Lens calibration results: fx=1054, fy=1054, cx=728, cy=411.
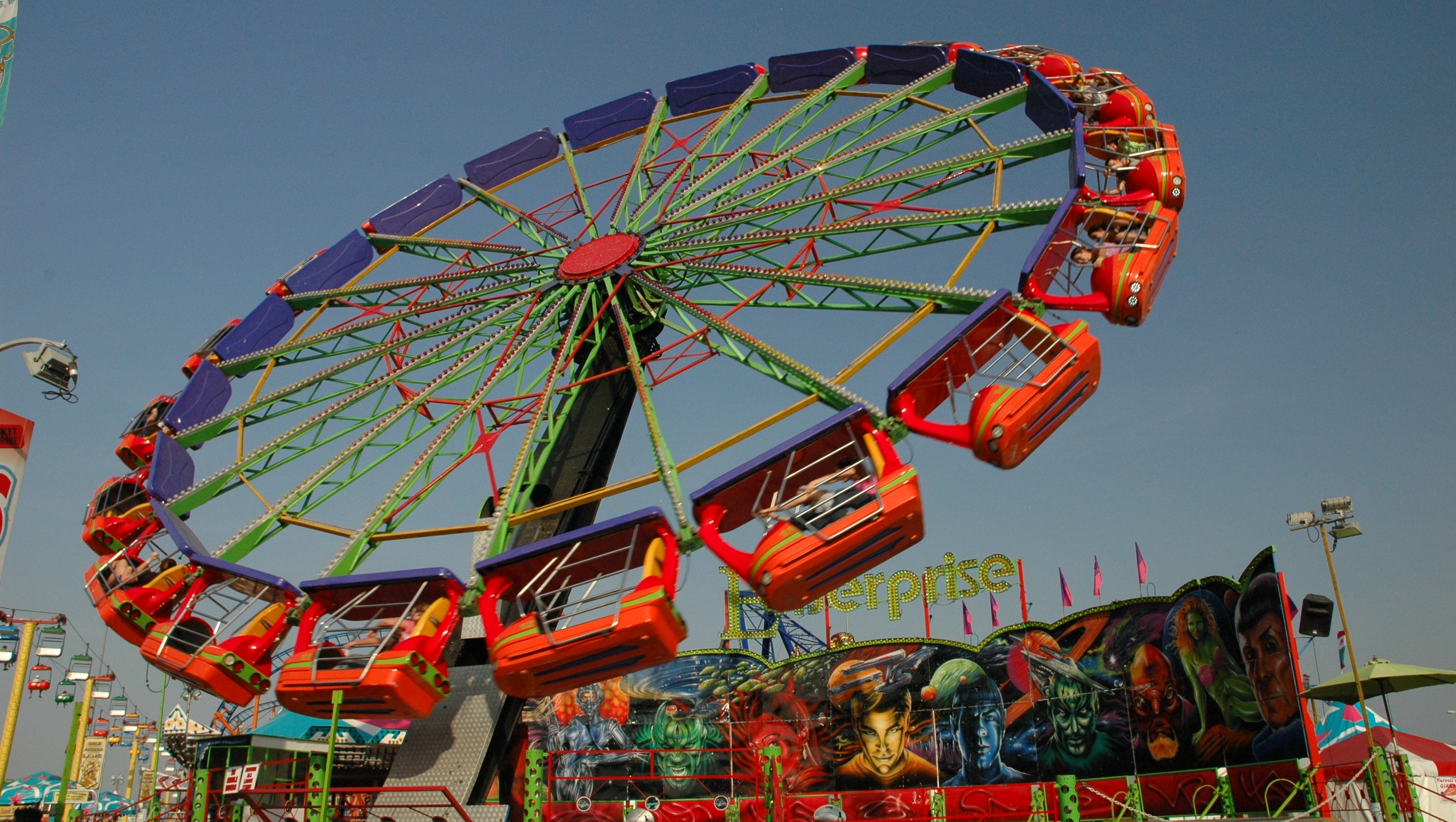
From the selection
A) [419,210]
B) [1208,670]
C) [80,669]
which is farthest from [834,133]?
[80,669]

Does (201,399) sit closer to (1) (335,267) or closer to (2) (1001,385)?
(1) (335,267)

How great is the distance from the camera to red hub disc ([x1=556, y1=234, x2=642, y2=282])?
1786 centimetres

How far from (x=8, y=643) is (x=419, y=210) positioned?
1122 centimetres

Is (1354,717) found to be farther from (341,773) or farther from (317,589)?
(317,589)

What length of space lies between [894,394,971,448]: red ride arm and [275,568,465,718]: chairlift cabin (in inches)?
235

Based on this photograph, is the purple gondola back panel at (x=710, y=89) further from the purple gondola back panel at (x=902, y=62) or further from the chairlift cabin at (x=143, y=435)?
the chairlift cabin at (x=143, y=435)

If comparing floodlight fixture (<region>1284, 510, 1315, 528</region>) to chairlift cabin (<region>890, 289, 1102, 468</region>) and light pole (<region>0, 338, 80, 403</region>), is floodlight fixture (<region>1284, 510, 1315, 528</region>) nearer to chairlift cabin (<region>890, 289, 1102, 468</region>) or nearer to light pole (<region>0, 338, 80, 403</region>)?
chairlift cabin (<region>890, 289, 1102, 468</region>)

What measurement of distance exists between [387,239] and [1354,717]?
31507mm

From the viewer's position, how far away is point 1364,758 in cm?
2441

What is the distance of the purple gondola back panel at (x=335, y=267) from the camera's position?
785 inches

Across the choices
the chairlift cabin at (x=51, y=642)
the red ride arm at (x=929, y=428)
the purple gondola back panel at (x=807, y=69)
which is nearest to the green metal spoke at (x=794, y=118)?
the purple gondola back panel at (x=807, y=69)

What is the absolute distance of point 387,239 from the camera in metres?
20.9

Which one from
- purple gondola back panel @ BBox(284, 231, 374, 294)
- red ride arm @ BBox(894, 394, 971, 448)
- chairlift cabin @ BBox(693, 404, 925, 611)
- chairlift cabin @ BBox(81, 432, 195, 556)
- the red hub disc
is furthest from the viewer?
purple gondola back panel @ BBox(284, 231, 374, 294)

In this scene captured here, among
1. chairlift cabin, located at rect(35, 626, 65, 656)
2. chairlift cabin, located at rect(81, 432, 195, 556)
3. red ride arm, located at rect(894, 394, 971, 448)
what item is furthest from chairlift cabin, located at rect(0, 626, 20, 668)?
red ride arm, located at rect(894, 394, 971, 448)
